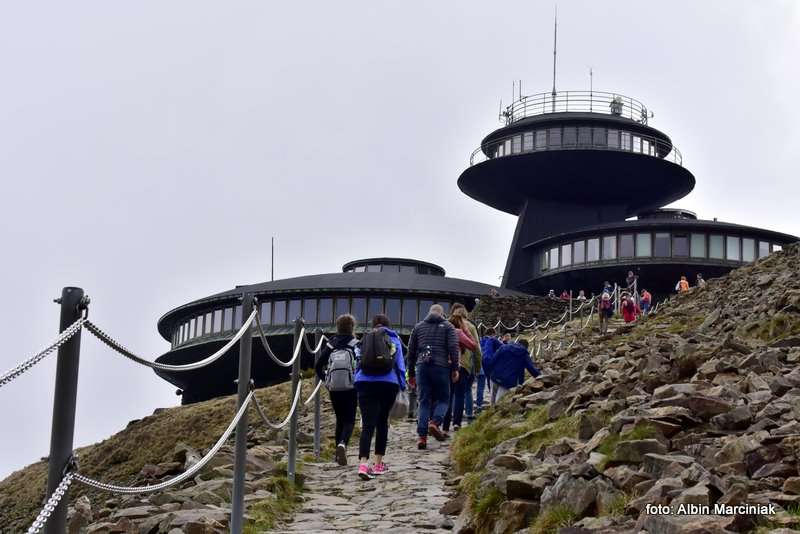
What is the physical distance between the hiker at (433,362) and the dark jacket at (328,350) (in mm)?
1403

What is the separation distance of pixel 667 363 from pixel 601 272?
43.0 m

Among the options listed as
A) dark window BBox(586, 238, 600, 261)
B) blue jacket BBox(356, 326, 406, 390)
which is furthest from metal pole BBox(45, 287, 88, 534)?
dark window BBox(586, 238, 600, 261)

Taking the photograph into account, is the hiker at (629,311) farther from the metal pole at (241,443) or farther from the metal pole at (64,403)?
the metal pole at (64,403)

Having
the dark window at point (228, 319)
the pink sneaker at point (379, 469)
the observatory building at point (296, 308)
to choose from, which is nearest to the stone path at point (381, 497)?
the pink sneaker at point (379, 469)

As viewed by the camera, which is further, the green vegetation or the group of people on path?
the group of people on path

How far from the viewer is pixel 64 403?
15.6 ft

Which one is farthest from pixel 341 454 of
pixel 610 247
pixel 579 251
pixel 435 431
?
pixel 579 251

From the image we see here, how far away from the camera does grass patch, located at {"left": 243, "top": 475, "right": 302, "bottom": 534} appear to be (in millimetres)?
9414

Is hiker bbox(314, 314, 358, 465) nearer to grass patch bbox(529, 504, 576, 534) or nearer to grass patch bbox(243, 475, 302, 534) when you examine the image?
grass patch bbox(243, 475, 302, 534)

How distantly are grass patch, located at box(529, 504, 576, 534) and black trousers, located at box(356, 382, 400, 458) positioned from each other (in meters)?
4.72

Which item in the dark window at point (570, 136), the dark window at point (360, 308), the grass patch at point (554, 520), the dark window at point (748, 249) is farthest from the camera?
the dark window at point (570, 136)

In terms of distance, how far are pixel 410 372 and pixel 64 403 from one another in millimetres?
10150

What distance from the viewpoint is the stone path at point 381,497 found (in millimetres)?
9430

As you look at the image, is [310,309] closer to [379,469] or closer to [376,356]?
[379,469]
